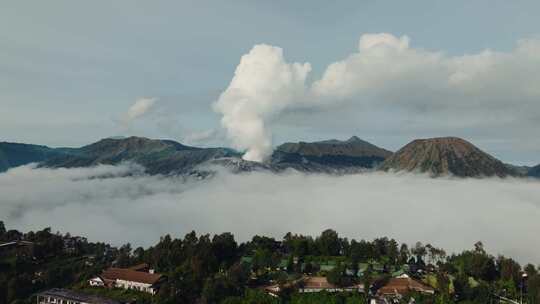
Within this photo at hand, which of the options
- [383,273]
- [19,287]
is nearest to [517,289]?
[383,273]

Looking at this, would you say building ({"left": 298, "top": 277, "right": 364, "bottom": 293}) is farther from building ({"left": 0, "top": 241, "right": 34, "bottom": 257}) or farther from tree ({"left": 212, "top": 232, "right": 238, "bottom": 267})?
building ({"left": 0, "top": 241, "right": 34, "bottom": 257})

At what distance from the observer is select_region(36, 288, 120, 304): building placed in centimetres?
9338

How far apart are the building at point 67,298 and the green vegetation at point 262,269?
4.40 metres

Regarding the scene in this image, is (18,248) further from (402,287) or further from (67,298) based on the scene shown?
(402,287)

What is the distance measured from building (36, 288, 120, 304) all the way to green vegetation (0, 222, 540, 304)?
4396 millimetres

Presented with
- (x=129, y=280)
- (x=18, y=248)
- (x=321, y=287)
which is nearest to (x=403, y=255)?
(x=321, y=287)

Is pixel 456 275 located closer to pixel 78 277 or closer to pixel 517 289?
pixel 517 289

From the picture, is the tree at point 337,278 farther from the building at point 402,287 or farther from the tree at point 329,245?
the tree at point 329,245

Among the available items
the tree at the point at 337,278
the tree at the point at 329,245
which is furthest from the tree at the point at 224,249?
the tree at the point at 337,278

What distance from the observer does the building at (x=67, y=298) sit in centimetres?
9338

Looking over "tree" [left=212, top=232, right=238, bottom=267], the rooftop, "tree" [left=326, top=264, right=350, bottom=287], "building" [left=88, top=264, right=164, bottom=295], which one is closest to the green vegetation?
"tree" [left=326, top=264, right=350, bottom=287]

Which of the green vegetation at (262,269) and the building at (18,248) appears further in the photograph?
the building at (18,248)

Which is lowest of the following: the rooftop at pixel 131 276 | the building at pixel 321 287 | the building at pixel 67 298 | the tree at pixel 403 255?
the building at pixel 67 298

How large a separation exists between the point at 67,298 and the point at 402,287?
7404cm
